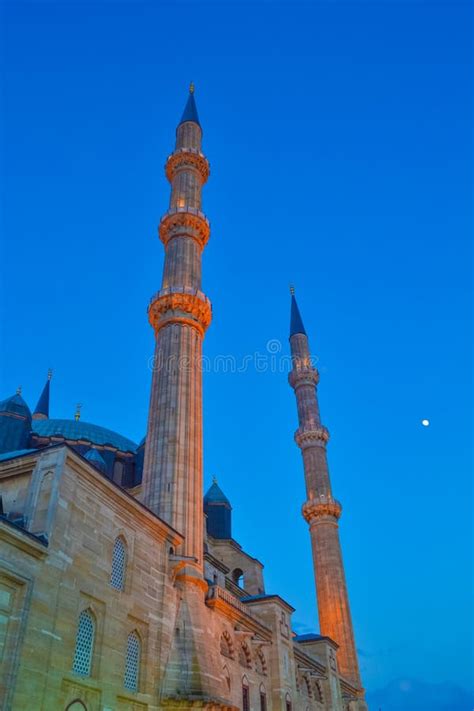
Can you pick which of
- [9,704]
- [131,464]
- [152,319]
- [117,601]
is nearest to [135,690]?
[117,601]

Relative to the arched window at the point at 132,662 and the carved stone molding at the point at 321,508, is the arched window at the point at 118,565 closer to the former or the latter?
the arched window at the point at 132,662

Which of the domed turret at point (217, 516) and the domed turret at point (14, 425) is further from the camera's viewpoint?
the domed turret at point (217, 516)

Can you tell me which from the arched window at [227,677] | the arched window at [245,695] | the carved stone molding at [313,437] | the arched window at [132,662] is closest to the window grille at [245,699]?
the arched window at [245,695]

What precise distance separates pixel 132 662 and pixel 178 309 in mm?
12005

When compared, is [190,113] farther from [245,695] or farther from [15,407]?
[245,695]

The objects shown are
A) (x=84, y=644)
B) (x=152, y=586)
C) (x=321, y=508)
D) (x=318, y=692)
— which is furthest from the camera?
(x=321, y=508)

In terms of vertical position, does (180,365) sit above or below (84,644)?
above

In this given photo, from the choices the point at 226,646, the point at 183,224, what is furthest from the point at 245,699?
the point at 183,224

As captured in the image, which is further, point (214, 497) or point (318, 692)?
point (214, 497)

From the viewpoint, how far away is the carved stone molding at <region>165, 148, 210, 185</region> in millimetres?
27703

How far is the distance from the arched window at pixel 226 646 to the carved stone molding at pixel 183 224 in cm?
1469

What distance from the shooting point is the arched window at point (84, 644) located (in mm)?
11984

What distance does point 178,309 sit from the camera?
22.3m

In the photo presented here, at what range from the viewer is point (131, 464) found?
3036 centimetres
